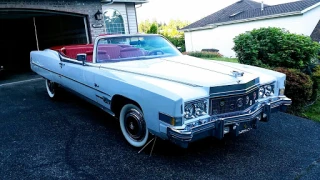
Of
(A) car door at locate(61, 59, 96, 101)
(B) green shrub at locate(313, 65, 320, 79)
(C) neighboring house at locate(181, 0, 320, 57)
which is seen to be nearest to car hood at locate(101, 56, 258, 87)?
(A) car door at locate(61, 59, 96, 101)

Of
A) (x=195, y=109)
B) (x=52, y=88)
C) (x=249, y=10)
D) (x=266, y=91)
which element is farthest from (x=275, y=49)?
(x=249, y=10)

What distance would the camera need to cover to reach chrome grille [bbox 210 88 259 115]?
2.76 m

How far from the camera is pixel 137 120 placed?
10.2 feet

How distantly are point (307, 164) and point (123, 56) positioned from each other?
298 cm

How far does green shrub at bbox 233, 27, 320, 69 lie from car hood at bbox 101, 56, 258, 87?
11.5ft

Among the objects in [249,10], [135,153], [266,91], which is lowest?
[135,153]

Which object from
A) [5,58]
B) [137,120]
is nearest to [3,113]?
[137,120]

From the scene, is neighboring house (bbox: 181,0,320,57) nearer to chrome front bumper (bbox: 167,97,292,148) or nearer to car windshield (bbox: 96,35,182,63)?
car windshield (bbox: 96,35,182,63)

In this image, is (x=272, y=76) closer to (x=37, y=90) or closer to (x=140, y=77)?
(x=140, y=77)

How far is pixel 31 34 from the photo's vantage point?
15.4 metres

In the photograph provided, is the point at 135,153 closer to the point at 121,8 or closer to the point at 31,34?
the point at 121,8

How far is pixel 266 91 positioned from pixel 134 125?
1878 millimetres

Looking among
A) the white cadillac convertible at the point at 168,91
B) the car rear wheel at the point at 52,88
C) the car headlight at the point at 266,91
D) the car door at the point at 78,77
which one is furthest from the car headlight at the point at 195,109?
the car rear wheel at the point at 52,88

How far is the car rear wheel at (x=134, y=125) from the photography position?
10.2 feet
